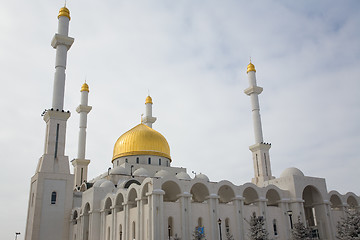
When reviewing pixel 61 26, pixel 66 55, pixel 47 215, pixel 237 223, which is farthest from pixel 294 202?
pixel 61 26

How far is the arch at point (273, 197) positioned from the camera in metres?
33.8

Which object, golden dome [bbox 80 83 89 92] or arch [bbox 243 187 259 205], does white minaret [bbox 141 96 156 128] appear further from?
arch [bbox 243 187 259 205]

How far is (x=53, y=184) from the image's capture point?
34656 millimetres

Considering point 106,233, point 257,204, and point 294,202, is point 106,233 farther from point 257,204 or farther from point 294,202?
point 294,202

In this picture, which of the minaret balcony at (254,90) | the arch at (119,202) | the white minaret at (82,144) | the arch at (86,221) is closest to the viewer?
the arch at (119,202)

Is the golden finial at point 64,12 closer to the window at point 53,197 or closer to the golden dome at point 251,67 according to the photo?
the window at point 53,197

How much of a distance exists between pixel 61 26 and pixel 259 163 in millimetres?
27602

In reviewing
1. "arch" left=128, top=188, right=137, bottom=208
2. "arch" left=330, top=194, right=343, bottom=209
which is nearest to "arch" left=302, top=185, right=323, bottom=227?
"arch" left=330, top=194, right=343, bottom=209

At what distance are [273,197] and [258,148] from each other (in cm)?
691

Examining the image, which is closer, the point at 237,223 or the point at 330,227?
the point at 237,223

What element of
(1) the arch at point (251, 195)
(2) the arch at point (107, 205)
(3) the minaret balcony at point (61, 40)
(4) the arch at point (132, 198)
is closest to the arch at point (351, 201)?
(1) the arch at point (251, 195)

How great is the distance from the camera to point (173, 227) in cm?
2714

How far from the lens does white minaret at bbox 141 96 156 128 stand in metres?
53.2

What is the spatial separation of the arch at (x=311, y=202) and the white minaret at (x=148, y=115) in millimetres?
25317
